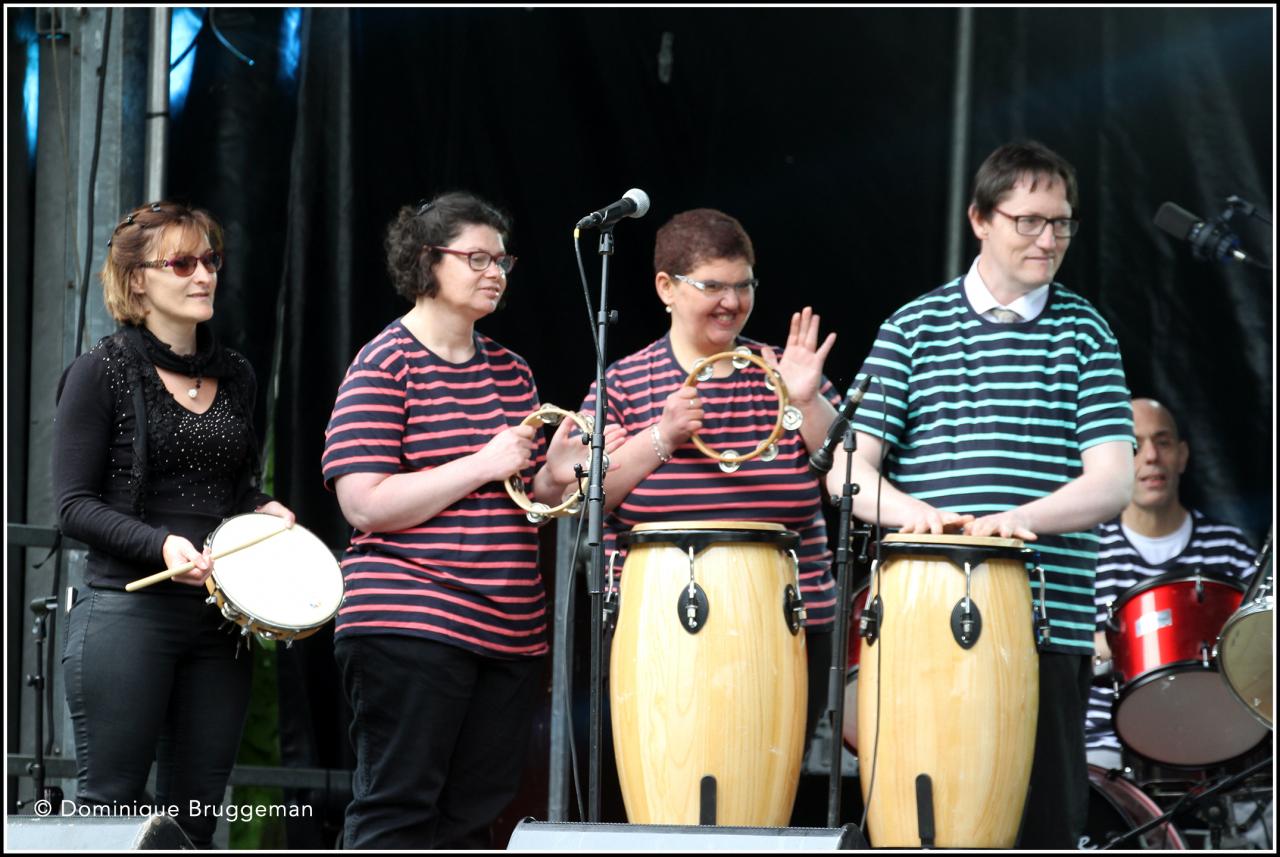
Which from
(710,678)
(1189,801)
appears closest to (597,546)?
(710,678)

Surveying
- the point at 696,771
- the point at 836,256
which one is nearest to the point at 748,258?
the point at 696,771

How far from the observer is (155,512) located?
3.47m

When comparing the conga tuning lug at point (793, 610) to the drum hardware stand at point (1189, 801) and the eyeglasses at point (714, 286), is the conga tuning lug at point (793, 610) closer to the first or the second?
the eyeglasses at point (714, 286)

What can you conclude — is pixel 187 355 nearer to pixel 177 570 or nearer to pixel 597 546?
pixel 177 570

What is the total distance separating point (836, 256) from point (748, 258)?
1.89m

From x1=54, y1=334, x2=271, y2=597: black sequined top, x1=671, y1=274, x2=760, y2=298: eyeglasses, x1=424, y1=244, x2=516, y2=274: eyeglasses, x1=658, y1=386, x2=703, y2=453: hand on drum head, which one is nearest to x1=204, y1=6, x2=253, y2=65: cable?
x1=424, y1=244, x2=516, y2=274: eyeglasses

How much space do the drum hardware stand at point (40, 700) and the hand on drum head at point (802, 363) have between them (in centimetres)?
185

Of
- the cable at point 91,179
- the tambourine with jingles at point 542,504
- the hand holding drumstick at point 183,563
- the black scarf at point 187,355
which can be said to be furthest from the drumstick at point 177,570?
the cable at point 91,179

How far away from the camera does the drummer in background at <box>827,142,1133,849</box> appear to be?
3.57 meters

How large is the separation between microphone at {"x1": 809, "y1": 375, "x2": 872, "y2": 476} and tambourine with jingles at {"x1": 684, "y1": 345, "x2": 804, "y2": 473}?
19 cm

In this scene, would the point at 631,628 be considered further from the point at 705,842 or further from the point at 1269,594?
the point at 1269,594

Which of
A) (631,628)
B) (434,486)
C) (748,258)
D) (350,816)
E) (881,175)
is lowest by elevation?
(350,816)

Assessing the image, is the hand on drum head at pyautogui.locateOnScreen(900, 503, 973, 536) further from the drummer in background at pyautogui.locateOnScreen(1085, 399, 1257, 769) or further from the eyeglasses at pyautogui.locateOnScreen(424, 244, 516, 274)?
the drummer in background at pyautogui.locateOnScreen(1085, 399, 1257, 769)

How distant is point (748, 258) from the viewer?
397 centimetres
